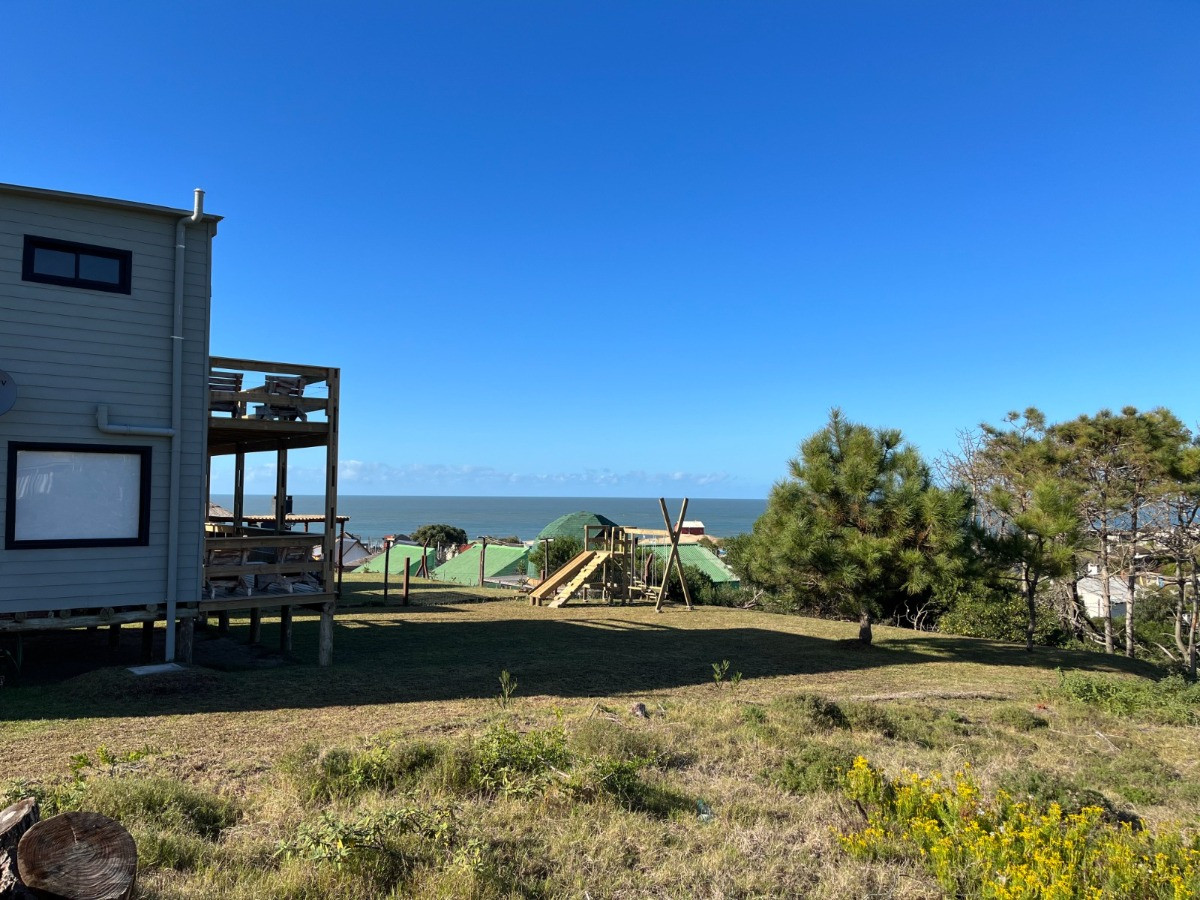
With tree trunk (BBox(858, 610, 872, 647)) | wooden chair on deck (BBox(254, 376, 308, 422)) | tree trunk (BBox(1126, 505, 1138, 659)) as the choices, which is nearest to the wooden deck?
wooden chair on deck (BBox(254, 376, 308, 422))

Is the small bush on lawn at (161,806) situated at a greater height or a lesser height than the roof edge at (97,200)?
lesser

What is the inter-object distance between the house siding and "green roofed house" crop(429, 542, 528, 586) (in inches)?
751

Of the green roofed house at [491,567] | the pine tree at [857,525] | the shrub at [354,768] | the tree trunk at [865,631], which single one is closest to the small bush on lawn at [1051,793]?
the shrub at [354,768]

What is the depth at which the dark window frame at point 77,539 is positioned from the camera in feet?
30.6

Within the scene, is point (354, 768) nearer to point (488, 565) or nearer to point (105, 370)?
point (105, 370)

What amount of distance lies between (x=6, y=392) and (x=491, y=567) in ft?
69.7

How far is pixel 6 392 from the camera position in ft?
30.1

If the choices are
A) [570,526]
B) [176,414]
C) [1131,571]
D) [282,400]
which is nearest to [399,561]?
[570,526]

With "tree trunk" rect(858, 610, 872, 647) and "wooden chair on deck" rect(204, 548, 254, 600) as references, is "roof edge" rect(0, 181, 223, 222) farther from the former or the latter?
"tree trunk" rect(858, 610, 872, 647)

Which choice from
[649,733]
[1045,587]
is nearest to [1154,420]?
[1045,587]

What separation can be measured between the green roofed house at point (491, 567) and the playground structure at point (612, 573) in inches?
250

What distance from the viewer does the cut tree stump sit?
11.1 ft

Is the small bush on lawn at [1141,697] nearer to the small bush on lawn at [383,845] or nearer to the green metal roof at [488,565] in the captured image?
the small bush on lawn at [383,845]

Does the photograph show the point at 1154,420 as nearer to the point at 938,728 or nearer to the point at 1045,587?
the point at 1045,587
